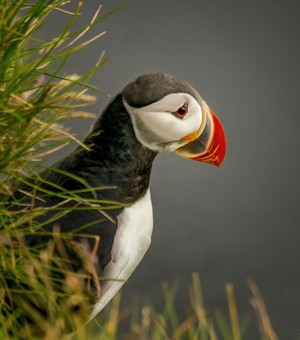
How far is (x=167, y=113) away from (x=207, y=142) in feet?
0.50

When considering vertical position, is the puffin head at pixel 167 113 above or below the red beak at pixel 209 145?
above

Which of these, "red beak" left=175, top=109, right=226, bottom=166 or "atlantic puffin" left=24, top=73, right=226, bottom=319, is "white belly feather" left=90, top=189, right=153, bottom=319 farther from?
"red beak" left=175, top=109, right=226, bottom=166

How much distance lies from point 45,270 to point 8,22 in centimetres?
47

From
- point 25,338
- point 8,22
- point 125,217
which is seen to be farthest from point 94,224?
point 8,22

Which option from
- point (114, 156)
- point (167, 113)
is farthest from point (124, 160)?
point (167, 113)

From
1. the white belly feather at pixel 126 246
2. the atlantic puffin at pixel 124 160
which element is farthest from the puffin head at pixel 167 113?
the white belly feather at pixel 126 246

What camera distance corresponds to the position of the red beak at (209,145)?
173 centimetres

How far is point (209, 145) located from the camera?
5.73ft

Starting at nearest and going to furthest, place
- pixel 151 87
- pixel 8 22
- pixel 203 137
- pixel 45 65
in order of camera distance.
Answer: pixel 8 22 → pixel 45 65 → pixel 151 87 → pixel 203 137

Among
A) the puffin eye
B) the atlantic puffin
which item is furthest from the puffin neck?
the puffin eye

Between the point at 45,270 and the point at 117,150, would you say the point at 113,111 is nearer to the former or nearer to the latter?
the point at 117,150

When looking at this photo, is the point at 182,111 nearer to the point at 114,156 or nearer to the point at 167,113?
the point at 167,113

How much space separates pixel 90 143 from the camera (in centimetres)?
164

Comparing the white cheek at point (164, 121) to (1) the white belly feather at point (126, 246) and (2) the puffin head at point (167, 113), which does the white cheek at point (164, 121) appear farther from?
(1) the white belly feather at point (126, 246)
